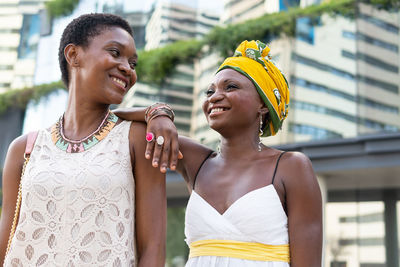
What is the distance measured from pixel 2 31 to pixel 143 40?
5.04 metres

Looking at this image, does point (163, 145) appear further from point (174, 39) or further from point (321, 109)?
point (174, 39)

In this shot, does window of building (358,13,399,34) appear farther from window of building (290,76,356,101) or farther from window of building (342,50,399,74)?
window of building (290,76,356,101)

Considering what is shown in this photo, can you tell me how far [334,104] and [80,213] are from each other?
6214mm

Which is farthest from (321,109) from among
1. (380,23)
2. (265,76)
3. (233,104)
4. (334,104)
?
(233,104)

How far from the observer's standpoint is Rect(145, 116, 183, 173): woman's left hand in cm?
193

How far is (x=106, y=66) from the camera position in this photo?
2.09m

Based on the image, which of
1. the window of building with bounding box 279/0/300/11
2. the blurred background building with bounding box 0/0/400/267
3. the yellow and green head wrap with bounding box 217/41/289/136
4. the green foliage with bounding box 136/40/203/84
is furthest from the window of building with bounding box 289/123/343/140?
the yellow and green head wrap with bounding box 217/41/289/136

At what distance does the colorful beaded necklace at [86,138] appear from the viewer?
2086mm

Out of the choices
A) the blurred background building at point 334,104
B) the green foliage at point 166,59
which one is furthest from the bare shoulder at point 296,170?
the green foliage at point 166,59

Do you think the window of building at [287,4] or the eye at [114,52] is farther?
the window of building at [287,4]

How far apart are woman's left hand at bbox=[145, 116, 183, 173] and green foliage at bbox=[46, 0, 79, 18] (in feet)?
39.8

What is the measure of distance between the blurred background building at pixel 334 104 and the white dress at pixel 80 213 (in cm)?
584

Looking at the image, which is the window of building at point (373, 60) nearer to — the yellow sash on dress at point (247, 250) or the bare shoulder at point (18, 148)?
the yellow sash on dress at point (247, 250)

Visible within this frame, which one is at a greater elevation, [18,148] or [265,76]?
[265,76]
